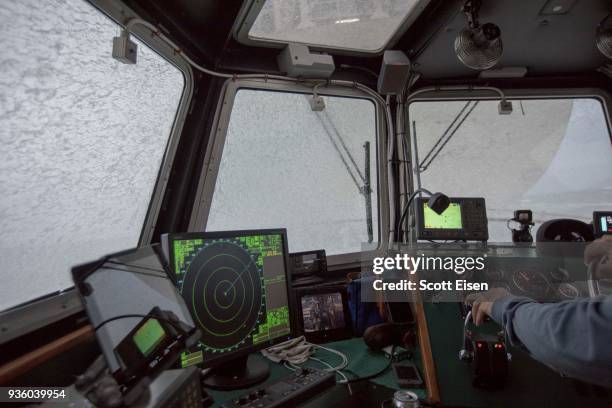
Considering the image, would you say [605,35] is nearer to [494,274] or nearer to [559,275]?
[559,275]

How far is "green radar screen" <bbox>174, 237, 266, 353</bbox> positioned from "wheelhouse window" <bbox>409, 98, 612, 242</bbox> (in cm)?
184

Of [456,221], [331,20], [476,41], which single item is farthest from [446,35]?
[456,221]

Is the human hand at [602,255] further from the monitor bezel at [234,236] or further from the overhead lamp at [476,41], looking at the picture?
the monitor bezel at [234,236]

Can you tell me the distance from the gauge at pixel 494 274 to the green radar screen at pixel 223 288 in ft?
3.16

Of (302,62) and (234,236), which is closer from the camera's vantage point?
(234,236)

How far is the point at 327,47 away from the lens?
2320 mm

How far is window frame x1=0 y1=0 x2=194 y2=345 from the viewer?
110cm

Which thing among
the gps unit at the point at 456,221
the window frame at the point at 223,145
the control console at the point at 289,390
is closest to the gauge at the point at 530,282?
the gps unit at the point at 456,221

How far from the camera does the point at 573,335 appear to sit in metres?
0.81

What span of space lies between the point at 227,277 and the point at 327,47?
1746 millimetres

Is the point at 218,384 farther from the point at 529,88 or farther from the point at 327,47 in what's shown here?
the point at 529,88

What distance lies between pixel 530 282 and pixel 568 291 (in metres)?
0.15

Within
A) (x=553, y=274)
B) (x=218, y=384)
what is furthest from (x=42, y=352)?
(x=553, y=274)

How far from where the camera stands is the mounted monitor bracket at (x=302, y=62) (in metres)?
2.15
